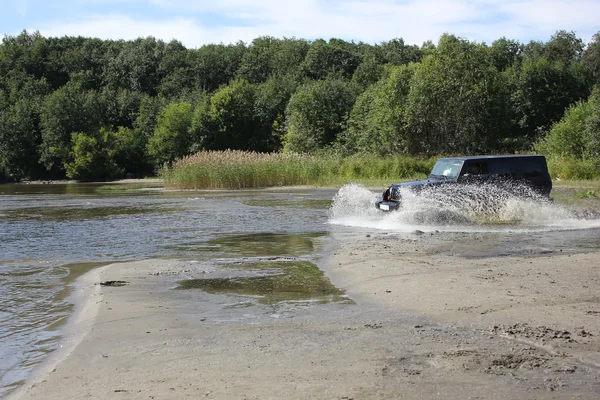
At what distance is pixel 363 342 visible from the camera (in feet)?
22.0

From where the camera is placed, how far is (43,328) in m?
8.12

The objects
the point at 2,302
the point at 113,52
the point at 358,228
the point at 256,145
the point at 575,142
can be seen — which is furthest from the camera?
the point at 113,52

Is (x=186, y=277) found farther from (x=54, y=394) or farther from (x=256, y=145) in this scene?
(x=256, y=145)

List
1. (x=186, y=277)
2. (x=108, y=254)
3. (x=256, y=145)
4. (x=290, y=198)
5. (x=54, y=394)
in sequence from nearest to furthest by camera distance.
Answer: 1. (x=54, y=394)
2. (x=186, y=277)
3. (x=108, y=254)
4. (x=290, y=198)
5. (x=256, y=145)

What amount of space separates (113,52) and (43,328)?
5508 inches

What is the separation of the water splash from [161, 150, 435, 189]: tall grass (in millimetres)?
24015

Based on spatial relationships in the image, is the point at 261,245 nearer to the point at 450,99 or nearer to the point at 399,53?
the point at 450,99

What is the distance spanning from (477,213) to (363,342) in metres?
12.6

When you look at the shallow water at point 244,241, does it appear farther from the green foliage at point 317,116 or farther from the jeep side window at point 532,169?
the green foliage at point 317,116

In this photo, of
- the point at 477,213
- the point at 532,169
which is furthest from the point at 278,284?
the point at 532,169

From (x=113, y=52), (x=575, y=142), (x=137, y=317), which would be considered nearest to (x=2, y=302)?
(x=137, y=317)

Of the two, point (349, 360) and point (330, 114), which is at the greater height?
point (330, 114)

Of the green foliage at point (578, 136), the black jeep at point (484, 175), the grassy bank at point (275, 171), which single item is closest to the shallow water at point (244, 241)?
the black jeep at point (484, 175)

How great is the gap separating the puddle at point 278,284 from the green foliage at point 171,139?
68.6 m
